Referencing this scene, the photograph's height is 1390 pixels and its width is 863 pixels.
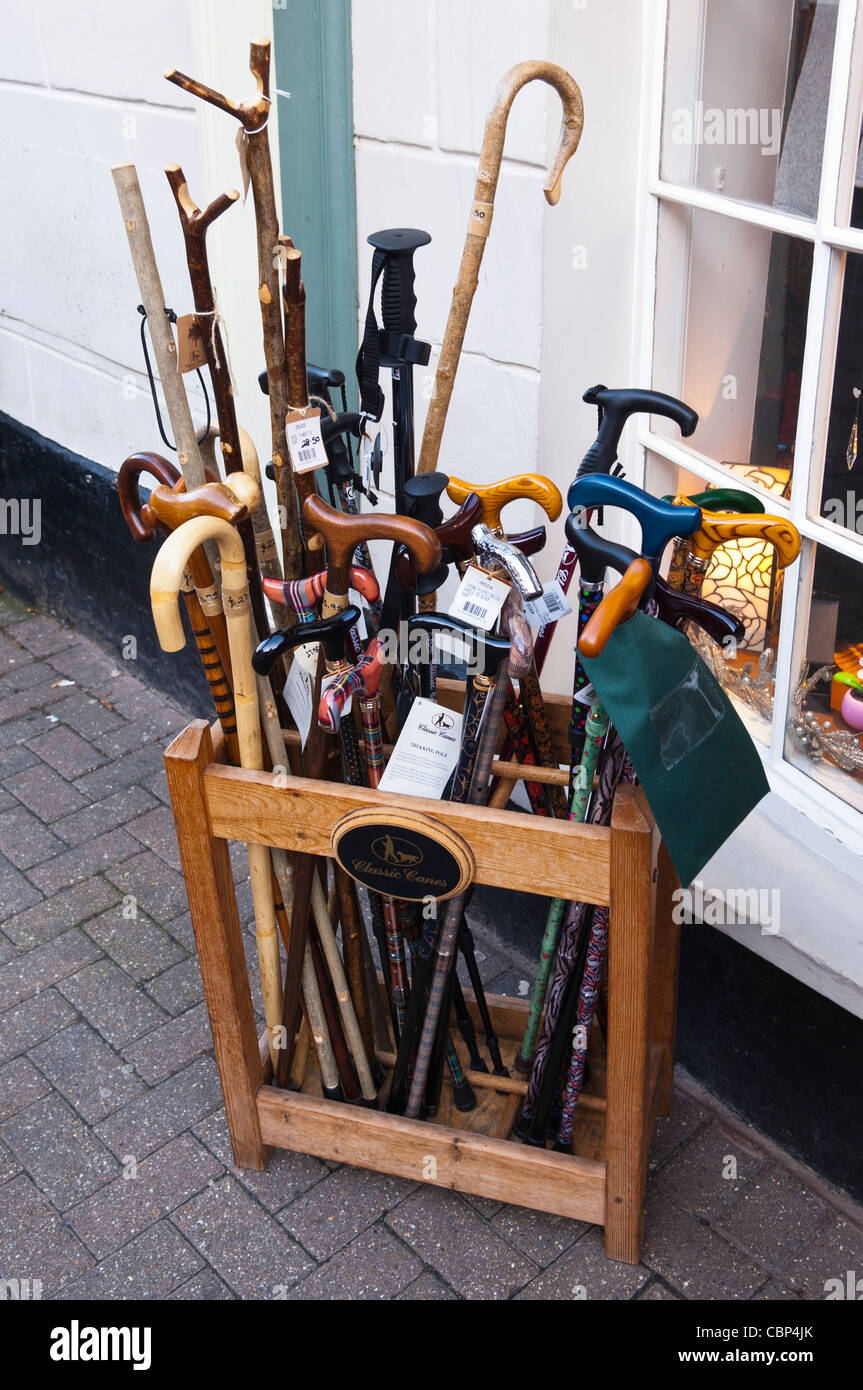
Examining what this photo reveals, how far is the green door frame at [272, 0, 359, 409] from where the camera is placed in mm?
2525

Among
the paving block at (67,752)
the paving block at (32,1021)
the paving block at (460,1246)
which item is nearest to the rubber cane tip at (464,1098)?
the paving block at (460,1246)

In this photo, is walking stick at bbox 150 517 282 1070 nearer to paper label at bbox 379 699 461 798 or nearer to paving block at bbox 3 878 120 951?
paper label at bbox 379 699 461 798

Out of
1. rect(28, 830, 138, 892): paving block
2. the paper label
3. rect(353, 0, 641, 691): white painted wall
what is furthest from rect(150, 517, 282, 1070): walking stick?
rect(28, 830, 138, 892): paving block

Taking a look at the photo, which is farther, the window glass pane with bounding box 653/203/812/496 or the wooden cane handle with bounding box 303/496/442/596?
the window glass pane with bounding box 653/203/812/496

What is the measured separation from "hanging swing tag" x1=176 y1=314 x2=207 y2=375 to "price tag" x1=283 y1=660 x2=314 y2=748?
490 mm

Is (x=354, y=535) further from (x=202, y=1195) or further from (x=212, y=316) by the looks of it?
(x=202, y=1195)

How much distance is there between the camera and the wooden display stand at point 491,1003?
181cm

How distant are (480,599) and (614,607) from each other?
250 millimetres

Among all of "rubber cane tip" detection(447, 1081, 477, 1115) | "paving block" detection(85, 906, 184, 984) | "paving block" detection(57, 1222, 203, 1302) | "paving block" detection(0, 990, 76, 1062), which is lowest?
"paving block" detection(57, 1222, 203, 1302)

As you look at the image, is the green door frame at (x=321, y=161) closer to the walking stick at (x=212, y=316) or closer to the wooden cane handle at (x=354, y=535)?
the walking stick at (x=212, y=316)

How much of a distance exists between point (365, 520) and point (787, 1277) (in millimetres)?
1464

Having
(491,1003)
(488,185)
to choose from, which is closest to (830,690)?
(491,1003)

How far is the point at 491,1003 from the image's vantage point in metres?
2.47
